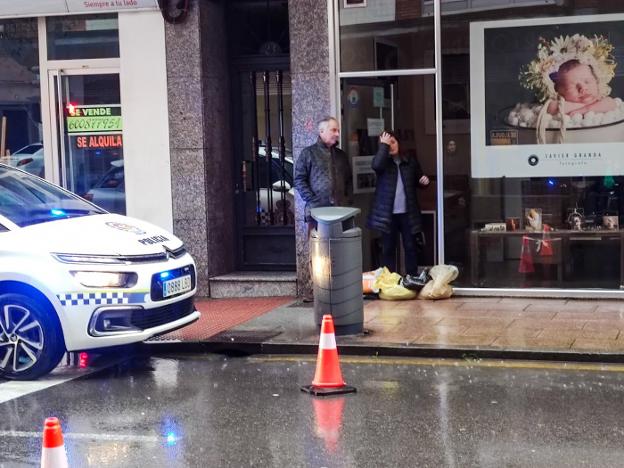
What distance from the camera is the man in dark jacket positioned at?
35.2 feet

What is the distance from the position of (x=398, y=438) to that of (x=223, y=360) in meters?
2.99

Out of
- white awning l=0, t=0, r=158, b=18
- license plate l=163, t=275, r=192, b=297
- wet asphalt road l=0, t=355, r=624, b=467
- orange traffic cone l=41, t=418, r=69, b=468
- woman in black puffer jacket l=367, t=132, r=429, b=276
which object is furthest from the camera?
white awning l=0, t=0, r=158, b=18

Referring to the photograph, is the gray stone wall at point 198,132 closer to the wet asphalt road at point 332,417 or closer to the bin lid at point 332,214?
the bin lid at point 332,214

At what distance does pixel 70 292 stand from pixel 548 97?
19.3 ft

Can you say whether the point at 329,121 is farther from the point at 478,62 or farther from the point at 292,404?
the point at 292,404

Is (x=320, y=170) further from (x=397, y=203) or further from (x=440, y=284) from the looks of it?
(x=440, y=284)

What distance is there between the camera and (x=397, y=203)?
36.8ft

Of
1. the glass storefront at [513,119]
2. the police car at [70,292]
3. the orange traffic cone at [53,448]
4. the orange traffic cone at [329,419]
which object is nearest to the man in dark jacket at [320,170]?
the glass storefront at [513,119]

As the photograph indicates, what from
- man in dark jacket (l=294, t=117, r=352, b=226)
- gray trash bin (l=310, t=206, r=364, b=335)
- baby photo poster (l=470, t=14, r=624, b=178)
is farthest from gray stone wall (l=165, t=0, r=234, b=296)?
baby photo poster (l=470, t=14, r=624, b=178)

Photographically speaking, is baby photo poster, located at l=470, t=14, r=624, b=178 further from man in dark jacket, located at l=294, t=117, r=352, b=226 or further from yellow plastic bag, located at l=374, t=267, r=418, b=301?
man in dark jacket, located at l=294, t=117, r=352, b=226

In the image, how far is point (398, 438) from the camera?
19.8 ft

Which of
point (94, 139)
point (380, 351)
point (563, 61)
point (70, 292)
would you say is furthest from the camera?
point (94, 139)

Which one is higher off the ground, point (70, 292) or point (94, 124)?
point (94, 124)

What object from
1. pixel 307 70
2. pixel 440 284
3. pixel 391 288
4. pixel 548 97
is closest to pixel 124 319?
pixel 391 288
